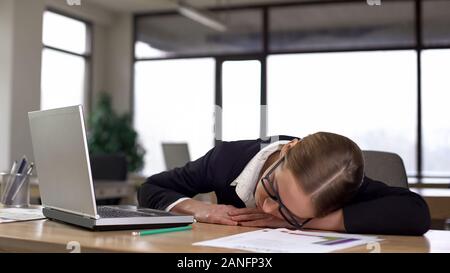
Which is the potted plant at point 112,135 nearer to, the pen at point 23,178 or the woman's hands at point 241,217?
the pen at point 23,178

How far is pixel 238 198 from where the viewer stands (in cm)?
164

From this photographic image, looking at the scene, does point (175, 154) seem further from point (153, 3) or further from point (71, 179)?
point (153, 3)

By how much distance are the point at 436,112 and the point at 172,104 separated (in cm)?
323

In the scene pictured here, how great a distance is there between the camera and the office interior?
20.8ft

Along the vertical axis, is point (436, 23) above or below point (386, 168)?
above

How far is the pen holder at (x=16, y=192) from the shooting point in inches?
80.0

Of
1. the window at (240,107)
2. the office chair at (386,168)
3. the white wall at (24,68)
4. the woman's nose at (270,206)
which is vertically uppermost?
the white wall at (24,68)

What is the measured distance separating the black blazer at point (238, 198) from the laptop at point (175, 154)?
2.54 meters

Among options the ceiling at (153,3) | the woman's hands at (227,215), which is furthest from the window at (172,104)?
the woman's hands at (227,215)

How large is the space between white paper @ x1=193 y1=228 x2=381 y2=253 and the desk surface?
4cm

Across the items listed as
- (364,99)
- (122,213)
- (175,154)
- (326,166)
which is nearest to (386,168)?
(326,166)

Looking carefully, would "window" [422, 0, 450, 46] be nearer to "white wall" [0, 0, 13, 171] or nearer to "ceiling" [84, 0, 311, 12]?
"ceiling" [84, 0, 311, 12]

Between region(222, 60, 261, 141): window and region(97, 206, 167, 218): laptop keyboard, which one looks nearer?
region(97, 206, 167, 218): laptop keyboard

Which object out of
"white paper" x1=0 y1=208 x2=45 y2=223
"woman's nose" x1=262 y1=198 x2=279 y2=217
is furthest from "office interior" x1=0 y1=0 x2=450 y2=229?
"woman's nose" x1=262 y1=198 x2=279 y2=217
